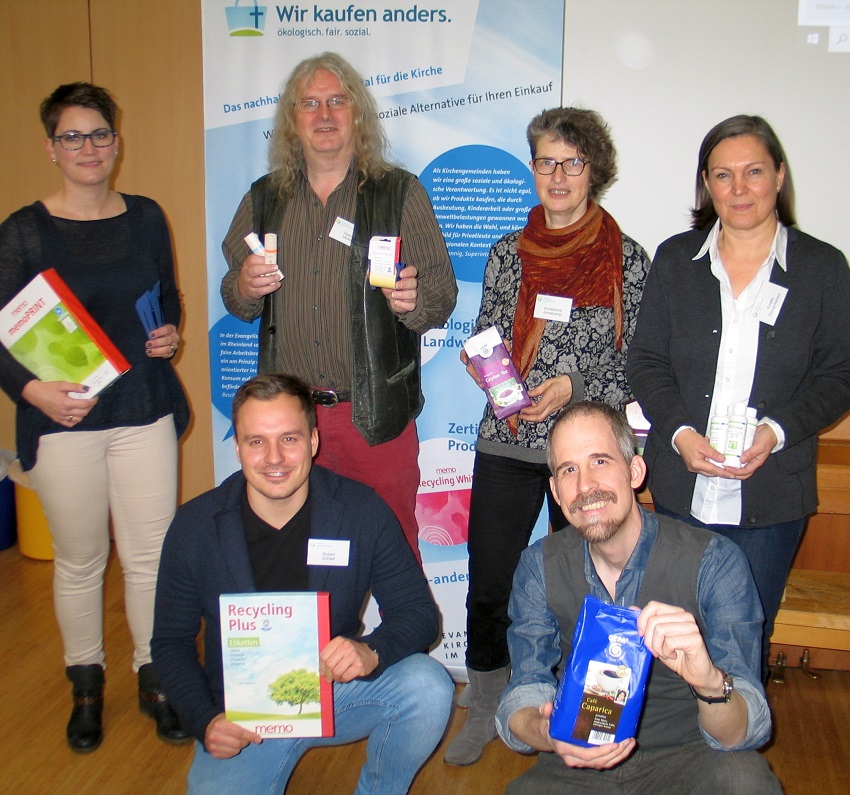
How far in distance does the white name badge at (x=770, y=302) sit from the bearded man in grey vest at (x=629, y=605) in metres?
0.60

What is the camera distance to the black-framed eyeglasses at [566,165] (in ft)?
8.11

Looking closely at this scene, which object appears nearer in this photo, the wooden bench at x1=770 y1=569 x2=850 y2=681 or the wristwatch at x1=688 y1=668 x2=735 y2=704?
the wristwatch at x1=688 y1=668 x2=735 y2=704

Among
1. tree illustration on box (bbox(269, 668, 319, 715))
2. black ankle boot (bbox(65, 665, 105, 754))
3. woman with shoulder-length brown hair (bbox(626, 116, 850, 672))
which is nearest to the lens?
tree illustration on box (bbox(269, 668, 319, 715))

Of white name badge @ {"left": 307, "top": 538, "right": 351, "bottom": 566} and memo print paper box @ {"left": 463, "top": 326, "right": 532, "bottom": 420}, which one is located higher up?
memo print paper box @ {"left": 463, "top": 326, "right": 532, "bottom": 420}

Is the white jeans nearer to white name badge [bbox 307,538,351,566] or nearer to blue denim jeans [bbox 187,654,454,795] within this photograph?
white name badge [bbox 307,538,351,566]

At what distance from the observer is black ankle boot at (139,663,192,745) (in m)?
2.74

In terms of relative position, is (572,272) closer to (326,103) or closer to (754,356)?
(754,356)

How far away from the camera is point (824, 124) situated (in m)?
2.97

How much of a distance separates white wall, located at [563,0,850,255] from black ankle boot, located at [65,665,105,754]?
2614 millimetres

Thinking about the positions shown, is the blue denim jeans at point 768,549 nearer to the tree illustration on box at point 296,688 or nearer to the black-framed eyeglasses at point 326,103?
the tree illustration on box at point 296,688

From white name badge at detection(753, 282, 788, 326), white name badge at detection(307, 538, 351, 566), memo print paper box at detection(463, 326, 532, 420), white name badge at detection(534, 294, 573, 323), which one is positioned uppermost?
white name badge at detection(753, 282, 788, 326)

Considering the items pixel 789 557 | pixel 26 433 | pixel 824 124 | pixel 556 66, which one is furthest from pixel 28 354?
pixel 824 124

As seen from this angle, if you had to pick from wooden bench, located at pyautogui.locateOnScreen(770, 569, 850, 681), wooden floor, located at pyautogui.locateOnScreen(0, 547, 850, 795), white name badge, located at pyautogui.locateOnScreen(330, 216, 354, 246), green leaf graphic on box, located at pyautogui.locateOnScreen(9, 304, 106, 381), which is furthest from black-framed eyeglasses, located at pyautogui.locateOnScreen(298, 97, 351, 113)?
wooden bench, located at pyautogui.locateOnScreen(770, 569, 850, 681)

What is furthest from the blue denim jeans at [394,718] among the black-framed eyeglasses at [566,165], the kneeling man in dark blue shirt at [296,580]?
the black-framed eyeglasses at [566,165]
